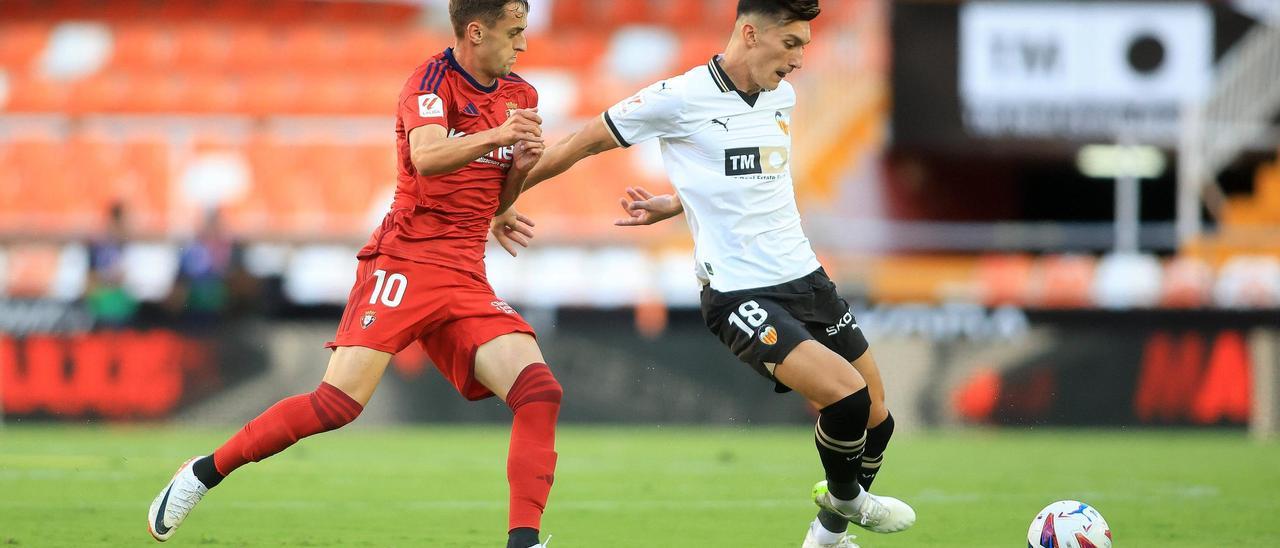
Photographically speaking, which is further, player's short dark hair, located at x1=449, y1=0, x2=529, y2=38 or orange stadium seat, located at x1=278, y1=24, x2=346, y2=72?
orange stadium seat, located at x1=278, y1=24, x2=346, y2=72

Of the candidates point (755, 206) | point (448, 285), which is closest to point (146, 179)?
point (448, 285)

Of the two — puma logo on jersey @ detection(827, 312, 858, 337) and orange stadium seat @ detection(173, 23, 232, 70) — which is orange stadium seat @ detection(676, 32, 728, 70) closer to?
orange stadium seat @ detection(173, 23, 232, 70)

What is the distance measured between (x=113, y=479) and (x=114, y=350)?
488cm

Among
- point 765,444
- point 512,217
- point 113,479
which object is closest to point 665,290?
point 765,444

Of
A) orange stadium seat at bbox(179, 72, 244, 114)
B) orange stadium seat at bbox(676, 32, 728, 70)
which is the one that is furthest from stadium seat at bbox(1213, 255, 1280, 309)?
orange stadium seat at bbox(179, 72, 244, 114)

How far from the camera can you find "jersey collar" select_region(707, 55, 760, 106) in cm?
593

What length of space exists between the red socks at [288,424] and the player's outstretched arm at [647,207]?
4.34 ft

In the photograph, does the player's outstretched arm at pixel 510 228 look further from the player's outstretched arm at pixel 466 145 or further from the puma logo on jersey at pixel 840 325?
the puma logo on jersey at pixel 840 325

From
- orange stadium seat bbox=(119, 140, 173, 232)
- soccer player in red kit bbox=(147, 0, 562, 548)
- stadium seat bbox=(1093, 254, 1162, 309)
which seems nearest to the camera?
soccer player in red kit bbox=(147, 0, 562, 548)

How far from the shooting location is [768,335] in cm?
568

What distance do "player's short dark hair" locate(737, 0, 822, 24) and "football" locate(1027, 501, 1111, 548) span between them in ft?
6.65

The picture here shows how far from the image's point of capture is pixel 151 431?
517 inches

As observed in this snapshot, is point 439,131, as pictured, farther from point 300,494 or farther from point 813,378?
point 300,494

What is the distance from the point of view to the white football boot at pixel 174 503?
18.0 feet
